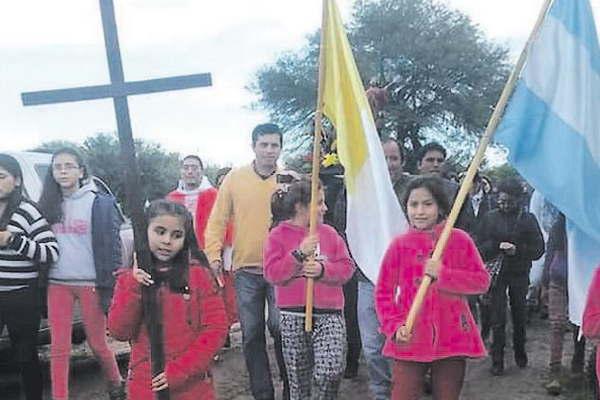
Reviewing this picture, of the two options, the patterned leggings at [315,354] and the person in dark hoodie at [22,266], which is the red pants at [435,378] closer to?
the patterned leggings at [315,354]

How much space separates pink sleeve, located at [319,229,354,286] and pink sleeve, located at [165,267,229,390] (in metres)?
0.99

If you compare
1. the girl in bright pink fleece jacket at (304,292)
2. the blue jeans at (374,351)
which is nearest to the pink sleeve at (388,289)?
the girl in bright pink fleece jacket at (304,292)

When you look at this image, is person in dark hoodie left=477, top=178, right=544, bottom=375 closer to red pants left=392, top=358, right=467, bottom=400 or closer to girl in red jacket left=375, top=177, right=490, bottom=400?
girl in red jacket left=375, top=177, right=490, bottom=400

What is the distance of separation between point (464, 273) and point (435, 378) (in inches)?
21.3

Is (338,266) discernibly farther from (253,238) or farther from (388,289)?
(253,238)

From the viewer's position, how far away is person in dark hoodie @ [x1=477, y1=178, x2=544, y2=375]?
6.65m

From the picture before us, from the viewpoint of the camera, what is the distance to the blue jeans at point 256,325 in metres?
5.45

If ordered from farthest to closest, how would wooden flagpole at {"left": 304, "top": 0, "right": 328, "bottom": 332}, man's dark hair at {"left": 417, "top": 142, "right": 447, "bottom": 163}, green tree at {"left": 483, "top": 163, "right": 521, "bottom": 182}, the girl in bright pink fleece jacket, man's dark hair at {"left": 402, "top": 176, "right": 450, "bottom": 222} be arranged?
man's dark hair at {"left": 417, "top": 142, "right": 447, "bottom": 163} → green tree at {"left": 483, "top": 163, "right": 521, "bottom": 182} → the girl in bright pink fleece jacket → wooden flagpole at {"left": 304, "top": 0, "right": 328, "bottom": 332} → man's dark hair at {"left": 402, "top": 176, "right": 450, "bottom": 222}

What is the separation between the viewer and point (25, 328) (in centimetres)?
543

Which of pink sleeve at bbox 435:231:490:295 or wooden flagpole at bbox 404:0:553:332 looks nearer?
wooden flagpole at bbox 404:0:553:332

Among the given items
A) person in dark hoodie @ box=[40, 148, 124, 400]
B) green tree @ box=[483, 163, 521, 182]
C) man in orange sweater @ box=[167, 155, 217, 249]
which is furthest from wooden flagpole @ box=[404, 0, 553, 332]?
man in orange sweater @ box=[167, 155, 217, 249]

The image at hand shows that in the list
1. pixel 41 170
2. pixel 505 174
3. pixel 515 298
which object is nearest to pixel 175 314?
pixel 515 298

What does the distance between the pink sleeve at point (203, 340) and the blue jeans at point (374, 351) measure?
159 centimetres

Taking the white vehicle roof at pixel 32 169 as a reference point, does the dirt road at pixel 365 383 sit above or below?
below
